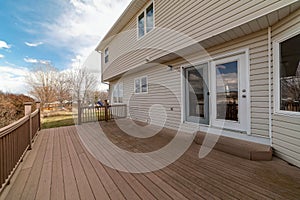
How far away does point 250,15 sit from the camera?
9.23 feet

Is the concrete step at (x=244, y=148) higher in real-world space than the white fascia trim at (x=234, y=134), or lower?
lower

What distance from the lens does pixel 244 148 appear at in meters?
3.03

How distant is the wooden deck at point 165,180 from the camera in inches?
75.4

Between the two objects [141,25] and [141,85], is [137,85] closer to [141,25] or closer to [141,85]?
[141,85]

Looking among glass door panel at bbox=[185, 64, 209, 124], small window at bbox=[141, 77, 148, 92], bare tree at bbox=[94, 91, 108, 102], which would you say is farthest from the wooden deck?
bare tree at bbox=[94, 91, 108, 102]

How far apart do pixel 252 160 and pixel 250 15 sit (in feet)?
9.12

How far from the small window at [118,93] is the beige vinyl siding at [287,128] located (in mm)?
8397

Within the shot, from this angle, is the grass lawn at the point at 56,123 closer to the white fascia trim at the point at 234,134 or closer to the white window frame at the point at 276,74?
the white fascia trim at the point at 234,134

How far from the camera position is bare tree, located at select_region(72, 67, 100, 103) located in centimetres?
1788

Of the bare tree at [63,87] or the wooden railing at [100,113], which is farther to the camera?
the bare tree at [63,87]

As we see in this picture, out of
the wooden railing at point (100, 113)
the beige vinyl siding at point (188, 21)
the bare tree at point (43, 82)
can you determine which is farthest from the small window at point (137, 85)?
the bare tree at point (43, 82)

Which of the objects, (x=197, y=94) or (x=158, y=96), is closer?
(x=197, y=94)

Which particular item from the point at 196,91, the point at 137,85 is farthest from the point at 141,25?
the point at 196,91

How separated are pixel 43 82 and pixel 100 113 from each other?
8.83 metres
